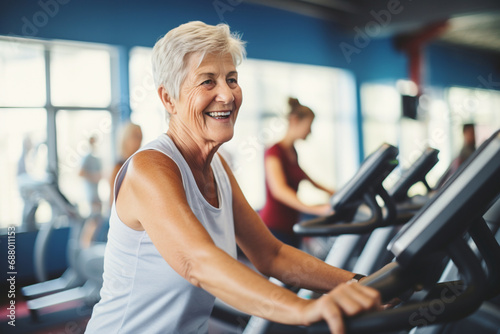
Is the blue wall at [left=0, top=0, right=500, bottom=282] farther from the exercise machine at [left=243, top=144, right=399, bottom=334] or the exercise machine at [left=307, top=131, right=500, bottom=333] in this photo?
the exercise machine at [left=307, top=131, right=500, bottom=333]

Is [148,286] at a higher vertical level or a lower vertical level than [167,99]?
lower

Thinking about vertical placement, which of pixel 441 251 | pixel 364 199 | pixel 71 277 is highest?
pixel 441 251

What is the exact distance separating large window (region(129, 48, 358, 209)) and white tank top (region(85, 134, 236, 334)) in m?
4.07

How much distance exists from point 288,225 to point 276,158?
390mm

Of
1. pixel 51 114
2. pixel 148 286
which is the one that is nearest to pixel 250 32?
pixel 51 114

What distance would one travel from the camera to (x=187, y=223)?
34.7 inches

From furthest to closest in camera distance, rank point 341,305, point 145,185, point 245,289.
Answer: point 145,185
point 245,289
point 341,305

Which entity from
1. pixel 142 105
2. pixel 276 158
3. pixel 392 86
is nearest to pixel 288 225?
pixel 276 158

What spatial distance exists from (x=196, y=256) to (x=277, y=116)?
20.6ft

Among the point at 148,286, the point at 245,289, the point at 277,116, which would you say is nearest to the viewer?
the point at 245,289

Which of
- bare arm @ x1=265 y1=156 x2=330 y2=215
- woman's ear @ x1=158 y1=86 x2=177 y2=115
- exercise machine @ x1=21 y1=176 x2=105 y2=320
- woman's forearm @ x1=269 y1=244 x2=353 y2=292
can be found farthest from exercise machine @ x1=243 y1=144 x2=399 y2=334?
exercise machine @ x1=21 y1=176 x2=105 y2=320

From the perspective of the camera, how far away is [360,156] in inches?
328

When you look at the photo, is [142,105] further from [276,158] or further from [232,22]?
[276,158]

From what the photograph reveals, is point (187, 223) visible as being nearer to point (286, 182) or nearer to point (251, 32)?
point (286, 182)
